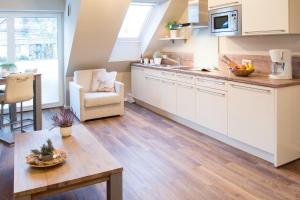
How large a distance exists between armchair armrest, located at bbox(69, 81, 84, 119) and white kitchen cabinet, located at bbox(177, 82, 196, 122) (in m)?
1.65

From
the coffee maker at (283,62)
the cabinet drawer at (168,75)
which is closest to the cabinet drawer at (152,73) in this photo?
the cabinet drawer at (168,75)

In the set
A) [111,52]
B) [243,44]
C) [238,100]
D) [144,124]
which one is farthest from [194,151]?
[111,52]

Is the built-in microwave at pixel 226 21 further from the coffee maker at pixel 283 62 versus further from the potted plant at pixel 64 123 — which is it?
the potted plant at pixel 64 123

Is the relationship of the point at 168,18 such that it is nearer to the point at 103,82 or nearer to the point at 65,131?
the point at 103,82

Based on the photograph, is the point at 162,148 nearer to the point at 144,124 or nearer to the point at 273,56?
the point at 144,124

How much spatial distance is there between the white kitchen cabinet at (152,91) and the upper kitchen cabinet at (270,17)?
2.10m

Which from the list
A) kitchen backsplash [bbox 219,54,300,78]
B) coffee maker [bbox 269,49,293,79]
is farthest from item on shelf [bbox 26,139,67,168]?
kitchen backsplash [bbox 219,54,300,78]

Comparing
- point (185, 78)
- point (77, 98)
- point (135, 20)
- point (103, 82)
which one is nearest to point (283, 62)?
point (185, 78)

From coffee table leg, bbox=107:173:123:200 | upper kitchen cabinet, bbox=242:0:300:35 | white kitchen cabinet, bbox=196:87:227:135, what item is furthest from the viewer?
white kitchen cabinet, bbox=196:87:227:135

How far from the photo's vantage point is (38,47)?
5.87 metres

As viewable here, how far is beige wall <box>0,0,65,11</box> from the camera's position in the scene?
5.29 m

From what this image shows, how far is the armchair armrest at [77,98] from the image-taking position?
4953mm

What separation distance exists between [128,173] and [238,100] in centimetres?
159

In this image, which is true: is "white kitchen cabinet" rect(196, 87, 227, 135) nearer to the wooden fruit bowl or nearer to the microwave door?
the wooden fruit bowl
